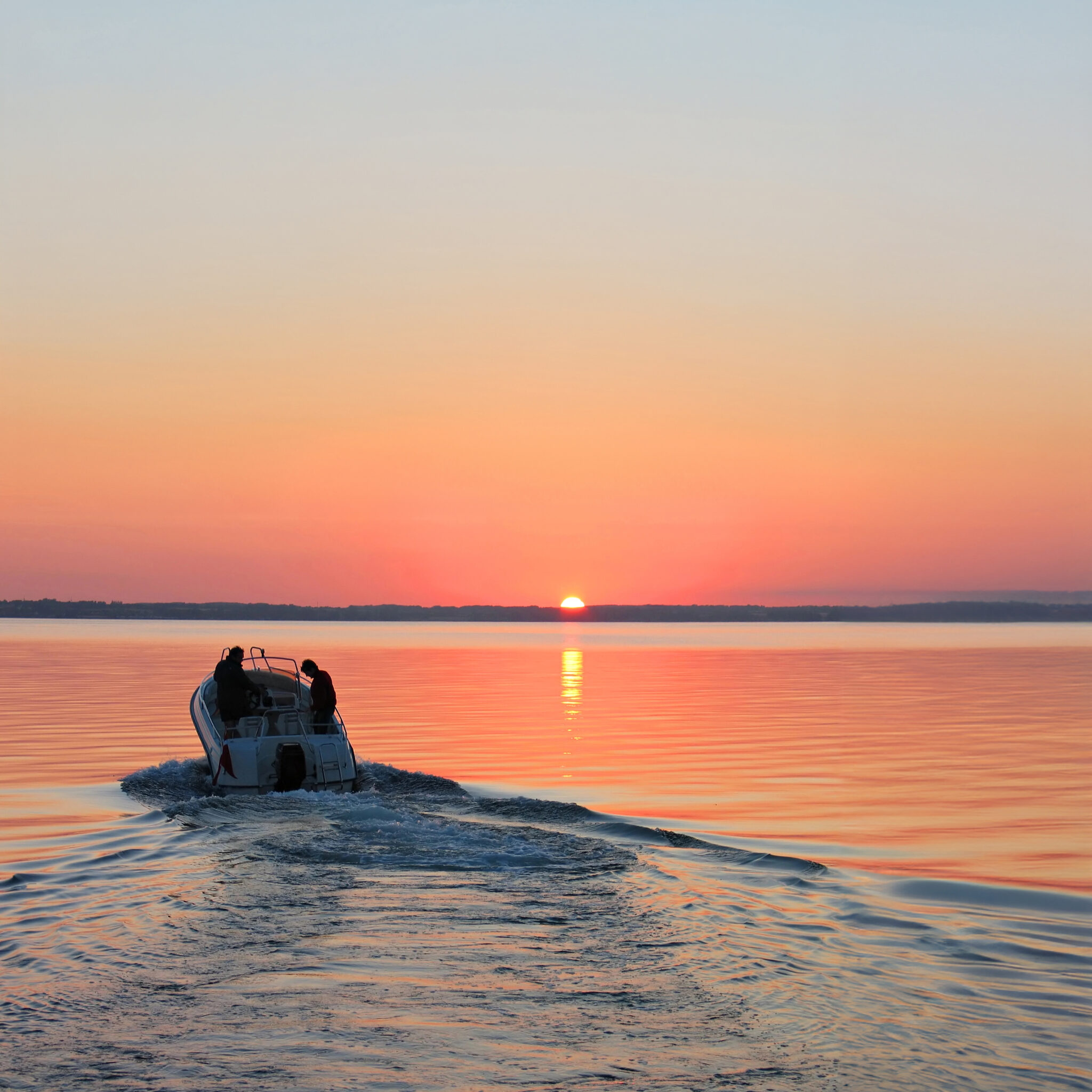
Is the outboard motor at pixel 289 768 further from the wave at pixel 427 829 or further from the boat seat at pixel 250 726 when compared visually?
the boat seat at pixel 250 726

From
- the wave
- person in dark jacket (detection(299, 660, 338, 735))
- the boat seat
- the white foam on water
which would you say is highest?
person in dark jacket (detection(299, 660, 338, 735))

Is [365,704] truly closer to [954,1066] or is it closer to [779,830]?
[779,830]

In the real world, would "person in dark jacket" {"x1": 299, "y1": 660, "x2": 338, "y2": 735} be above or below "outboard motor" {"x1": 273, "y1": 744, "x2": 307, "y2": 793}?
above

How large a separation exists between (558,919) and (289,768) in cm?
915

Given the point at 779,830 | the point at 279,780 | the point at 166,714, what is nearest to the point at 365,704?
the point at 166,714

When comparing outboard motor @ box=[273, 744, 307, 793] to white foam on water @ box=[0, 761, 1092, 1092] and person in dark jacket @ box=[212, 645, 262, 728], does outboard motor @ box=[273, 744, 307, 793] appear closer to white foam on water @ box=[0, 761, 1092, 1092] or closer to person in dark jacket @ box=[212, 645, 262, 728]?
person in dark jacket @ box=[212, 645, 262, 728]

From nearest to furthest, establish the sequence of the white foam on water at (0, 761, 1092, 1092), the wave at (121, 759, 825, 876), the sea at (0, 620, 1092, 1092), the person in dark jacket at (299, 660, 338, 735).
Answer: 1. the white foam on water at (0, 761, 1092, 1092)
2. the sea at (0, 620, 1092, 1092)
3. the wave at (121, 759, 825, 876)
4. the person in dark jacket at (299, 660, 338, 735)

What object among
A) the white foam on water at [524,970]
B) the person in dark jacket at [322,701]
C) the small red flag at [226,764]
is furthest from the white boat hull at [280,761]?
the white foam on water at [524,970]

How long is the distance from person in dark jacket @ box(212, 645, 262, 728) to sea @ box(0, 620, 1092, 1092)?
1331mm

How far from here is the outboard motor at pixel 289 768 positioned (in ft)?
58.3

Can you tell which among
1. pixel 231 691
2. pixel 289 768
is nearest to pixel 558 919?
pixel 289 768

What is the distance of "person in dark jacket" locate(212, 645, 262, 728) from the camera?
1977cm

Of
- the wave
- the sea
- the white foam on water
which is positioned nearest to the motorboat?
the wave

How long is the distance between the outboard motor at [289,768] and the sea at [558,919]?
0.83 meters
